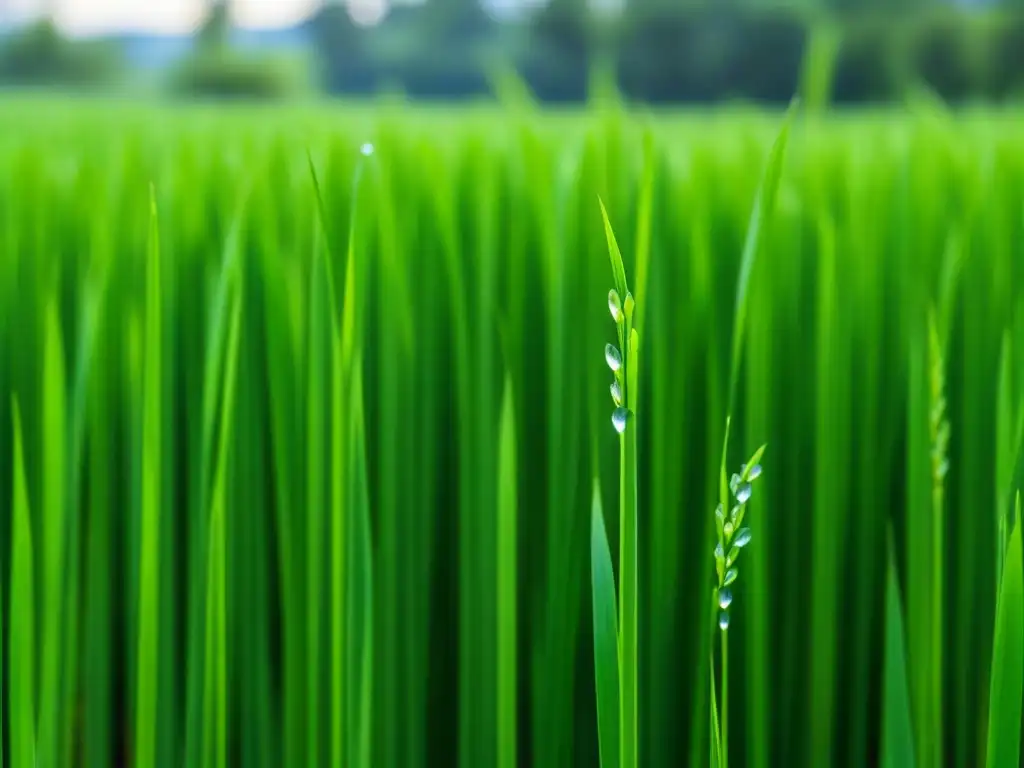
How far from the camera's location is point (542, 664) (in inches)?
18.5

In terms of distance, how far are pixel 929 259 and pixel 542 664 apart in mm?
335

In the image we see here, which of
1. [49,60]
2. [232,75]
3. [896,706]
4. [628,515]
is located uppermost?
[49,60]

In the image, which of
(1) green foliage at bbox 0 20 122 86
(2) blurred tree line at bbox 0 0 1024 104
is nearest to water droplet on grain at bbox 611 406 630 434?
(2) blurred tree line at bbox 0 0 1024 104

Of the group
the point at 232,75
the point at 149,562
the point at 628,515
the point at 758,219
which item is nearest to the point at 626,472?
the point at 628,515

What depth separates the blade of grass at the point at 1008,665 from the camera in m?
0.36

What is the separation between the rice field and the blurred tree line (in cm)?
1597

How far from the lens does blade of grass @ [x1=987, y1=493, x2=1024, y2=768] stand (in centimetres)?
36

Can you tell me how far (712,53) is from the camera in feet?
60.7

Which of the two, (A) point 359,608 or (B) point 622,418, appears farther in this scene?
(A) point 359,608

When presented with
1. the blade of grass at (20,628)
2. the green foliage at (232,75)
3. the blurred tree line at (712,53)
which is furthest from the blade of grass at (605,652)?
the green foliage at (232,75)

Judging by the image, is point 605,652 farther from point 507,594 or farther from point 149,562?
point 149,562

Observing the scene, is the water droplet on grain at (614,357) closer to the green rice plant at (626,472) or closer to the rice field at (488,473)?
the green rice plant at (626,472)

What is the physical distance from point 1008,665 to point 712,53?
766 inches

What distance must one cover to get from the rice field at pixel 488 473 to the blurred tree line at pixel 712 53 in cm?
1597
